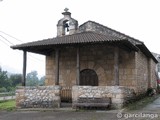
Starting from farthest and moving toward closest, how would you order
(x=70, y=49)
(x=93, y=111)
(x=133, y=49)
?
1. (x=70, y=49)
2. (x=133, y=49)
3. (x=93, y=111)

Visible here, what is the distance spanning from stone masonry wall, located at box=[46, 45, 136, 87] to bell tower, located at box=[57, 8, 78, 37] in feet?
4.35

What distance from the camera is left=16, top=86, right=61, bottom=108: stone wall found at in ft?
47.5

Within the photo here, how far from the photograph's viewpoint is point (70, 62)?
58.5 ft

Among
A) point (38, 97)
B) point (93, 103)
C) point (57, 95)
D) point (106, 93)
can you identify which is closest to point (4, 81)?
point (38, 97)

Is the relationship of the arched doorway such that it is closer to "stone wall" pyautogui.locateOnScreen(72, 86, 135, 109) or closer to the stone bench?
"stone wall" pyautogui.locateOnScreen(72, 86, 135, 109)

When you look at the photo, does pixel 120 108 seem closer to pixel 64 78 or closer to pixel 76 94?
pixel 76 94

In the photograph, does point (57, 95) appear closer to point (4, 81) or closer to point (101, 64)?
point (101, 64)

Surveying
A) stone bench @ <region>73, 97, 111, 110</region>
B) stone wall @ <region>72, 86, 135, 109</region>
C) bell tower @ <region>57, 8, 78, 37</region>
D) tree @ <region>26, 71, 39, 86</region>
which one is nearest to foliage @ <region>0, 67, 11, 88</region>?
tree @ <region>26, 71, 39, 86</region>

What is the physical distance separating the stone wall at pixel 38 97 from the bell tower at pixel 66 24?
15.7 ft

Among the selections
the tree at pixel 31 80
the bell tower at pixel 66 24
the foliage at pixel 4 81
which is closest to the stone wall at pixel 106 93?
the bell tower at pixel 66 24

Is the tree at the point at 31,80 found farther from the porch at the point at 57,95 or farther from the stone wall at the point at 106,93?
the stone wall at the point at 106,93

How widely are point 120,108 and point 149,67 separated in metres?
10.9

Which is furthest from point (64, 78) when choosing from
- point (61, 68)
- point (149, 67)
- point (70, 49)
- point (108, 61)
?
point (149, 67)

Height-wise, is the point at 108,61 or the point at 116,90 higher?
the point at 108,61
